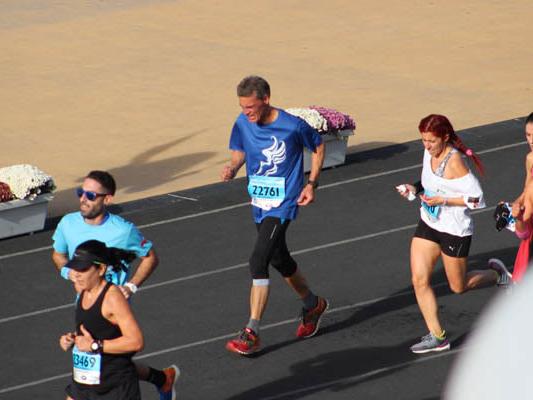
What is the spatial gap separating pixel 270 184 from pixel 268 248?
472 millimetres

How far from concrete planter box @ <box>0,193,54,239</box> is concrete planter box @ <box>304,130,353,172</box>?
336 cm

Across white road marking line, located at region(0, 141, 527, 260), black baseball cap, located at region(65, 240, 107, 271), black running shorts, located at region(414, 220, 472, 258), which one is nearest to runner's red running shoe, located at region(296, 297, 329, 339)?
black running shorts, located at region(414, 220, 472, 258)

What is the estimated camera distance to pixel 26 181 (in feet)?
37.9

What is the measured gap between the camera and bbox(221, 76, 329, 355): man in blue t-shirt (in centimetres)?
798

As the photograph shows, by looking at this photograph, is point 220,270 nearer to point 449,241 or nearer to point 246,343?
point 246,343

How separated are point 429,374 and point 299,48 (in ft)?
42.3

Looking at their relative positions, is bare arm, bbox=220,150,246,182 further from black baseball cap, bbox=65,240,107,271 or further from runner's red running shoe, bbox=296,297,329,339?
black baseball cap, bbox=65,240,107,271

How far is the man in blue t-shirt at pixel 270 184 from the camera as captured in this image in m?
7.98

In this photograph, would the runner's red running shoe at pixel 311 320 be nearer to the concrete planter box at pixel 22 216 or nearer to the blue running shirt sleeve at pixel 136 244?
the blue running shirt sleeve at pixel 136 244

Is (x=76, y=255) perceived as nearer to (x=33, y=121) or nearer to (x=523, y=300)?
(x=523, y=300)

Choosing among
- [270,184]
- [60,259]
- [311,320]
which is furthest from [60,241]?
[311,320]

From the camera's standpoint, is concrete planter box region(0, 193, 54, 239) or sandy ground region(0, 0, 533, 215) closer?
concrete planter box region(0, 193, 54, 239)

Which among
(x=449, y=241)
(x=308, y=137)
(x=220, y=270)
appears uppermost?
(x=308, y=137)

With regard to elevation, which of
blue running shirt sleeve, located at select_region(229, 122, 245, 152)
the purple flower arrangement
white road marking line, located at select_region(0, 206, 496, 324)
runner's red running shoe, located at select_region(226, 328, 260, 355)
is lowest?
white road marking line, located at select_region(0, 206, 496, 324)
